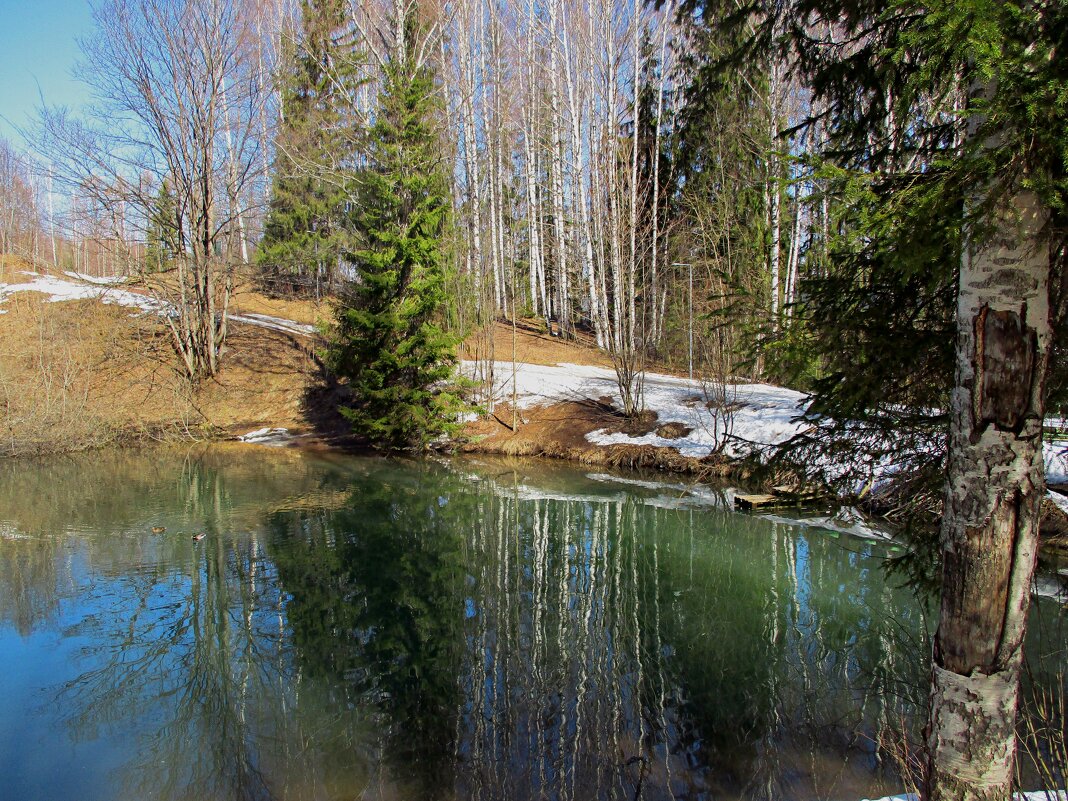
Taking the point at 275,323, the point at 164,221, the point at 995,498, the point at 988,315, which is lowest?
the point at 995,498

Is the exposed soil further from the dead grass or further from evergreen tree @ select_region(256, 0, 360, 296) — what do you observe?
evergreen tree @ select_region(256, 0, 360, 296)

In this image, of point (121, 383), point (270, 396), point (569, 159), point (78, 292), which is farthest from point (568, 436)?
point (78, 292)

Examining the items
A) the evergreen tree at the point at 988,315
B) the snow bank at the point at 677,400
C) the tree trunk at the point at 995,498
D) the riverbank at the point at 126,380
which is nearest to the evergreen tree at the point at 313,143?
the riverbank at the point at 126,380

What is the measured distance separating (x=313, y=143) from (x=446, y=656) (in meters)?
22.8

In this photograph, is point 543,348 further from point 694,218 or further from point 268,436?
point 268,436

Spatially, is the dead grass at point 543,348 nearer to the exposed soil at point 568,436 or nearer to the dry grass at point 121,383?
the exposed soil at point 568,436

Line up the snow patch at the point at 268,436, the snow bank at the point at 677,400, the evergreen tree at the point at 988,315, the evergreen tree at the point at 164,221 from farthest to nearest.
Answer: the evergreen tree at the point at 164,221 < the snow patch at the point at 268,436 < the snow bank at the point at 677,400 < the evergreen tree at the point at 988,315

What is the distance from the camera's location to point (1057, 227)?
8.51 feet

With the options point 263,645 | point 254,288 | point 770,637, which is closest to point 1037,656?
point 770,637

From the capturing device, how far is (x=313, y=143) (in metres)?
24.6

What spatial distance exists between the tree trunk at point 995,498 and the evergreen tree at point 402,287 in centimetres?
1357

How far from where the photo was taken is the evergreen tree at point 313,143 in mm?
23469

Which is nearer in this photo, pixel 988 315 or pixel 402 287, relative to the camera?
pixel 988 315

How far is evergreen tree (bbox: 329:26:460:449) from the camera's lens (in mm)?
15445
